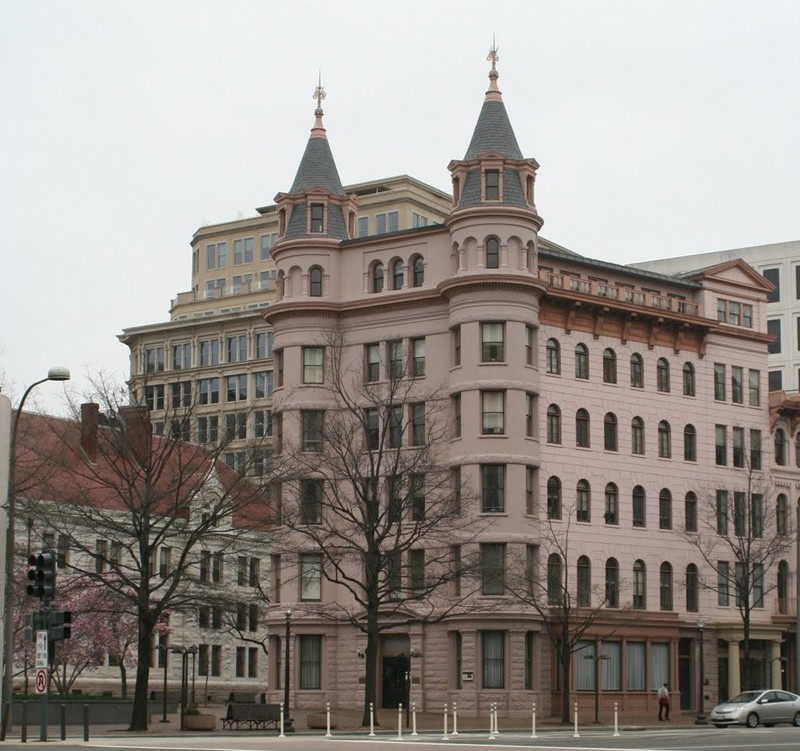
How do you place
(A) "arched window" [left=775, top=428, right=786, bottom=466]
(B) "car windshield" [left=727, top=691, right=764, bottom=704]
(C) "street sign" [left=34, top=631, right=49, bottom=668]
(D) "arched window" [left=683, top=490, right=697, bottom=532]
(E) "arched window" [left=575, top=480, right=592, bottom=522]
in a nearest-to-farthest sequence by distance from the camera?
(C) "street sign" [left=34, top=631, right=49, bottom=668] → (B) "car windshield" [left=727, top=691, right=764, bottom=704] → (E) "arched window" [left=575, top=480, right=592, bottom=522] → (D) "arched window" [left=683, top=490, right=697, bottom=532] → (A) "arched window" [left=775, top=428, right=786, bottom=466]

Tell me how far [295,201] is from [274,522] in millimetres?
21932

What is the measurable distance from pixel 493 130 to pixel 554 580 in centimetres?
2096

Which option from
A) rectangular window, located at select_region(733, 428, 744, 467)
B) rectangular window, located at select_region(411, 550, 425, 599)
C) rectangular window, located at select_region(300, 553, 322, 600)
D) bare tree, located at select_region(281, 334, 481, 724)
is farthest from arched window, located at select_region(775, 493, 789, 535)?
rectangular window, located at select_region(300, 553, 322, 600)

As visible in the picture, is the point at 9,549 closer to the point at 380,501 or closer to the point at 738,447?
the point at 380,501

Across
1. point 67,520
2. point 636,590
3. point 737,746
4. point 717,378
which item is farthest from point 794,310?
point 737,746

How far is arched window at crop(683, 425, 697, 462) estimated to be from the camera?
263ft

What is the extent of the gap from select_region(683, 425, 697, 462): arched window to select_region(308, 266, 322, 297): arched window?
19.6 m

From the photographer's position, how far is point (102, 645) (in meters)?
86.4

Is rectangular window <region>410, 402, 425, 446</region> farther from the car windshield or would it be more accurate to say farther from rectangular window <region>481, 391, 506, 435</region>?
the car windshield

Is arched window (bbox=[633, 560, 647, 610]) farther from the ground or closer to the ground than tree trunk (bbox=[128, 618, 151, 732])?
farther from the ground

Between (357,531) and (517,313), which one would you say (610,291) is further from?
(357,531)

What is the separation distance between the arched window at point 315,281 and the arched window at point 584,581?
1801 centimetres

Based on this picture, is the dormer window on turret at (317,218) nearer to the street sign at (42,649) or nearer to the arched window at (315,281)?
the arched window at (315,281)

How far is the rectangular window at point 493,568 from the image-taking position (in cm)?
6988
